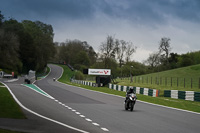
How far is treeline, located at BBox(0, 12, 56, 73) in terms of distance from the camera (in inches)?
3825

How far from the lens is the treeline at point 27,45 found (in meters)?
97.2

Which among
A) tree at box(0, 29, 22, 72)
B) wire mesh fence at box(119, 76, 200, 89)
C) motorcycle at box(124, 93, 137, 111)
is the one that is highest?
tree at box(0, 29, 22, 72)

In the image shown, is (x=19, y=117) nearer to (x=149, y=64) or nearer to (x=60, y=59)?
(x=149, y=64)

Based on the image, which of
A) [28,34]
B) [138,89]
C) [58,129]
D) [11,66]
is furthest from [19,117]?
[28,34]

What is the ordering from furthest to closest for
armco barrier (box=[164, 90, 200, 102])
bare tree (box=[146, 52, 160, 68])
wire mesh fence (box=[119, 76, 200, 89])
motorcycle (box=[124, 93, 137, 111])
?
Answer: bare tree (box=[146, 52, 160, 68])
wire mesh fence (box=[119, 76, 200, 89])
armco barrier (box=[164, 90, 200, 102])
motorcycle (box=[124, 93, 137, 111])

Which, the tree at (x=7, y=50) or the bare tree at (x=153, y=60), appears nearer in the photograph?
the tree at (x=7, y=50)

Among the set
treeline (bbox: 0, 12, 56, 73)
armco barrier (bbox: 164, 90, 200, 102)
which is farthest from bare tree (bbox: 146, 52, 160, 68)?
armco barrier (bbox: 164, 90, 200, 102)

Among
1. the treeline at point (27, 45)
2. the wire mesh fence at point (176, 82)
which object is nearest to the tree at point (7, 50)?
the treeline at point (27, 45)

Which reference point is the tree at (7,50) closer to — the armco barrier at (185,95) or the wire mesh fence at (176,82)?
the wire mesh fence at (176,82)

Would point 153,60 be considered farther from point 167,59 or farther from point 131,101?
point 131,101

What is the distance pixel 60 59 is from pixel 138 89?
14195 cm

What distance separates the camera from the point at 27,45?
121 metres

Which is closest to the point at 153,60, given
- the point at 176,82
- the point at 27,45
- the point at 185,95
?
the point at 27,45

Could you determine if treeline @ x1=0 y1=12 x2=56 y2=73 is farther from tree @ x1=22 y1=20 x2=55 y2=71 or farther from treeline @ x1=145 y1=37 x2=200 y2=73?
treeline @ x1=145 y1=37 x2=200 y2=73
